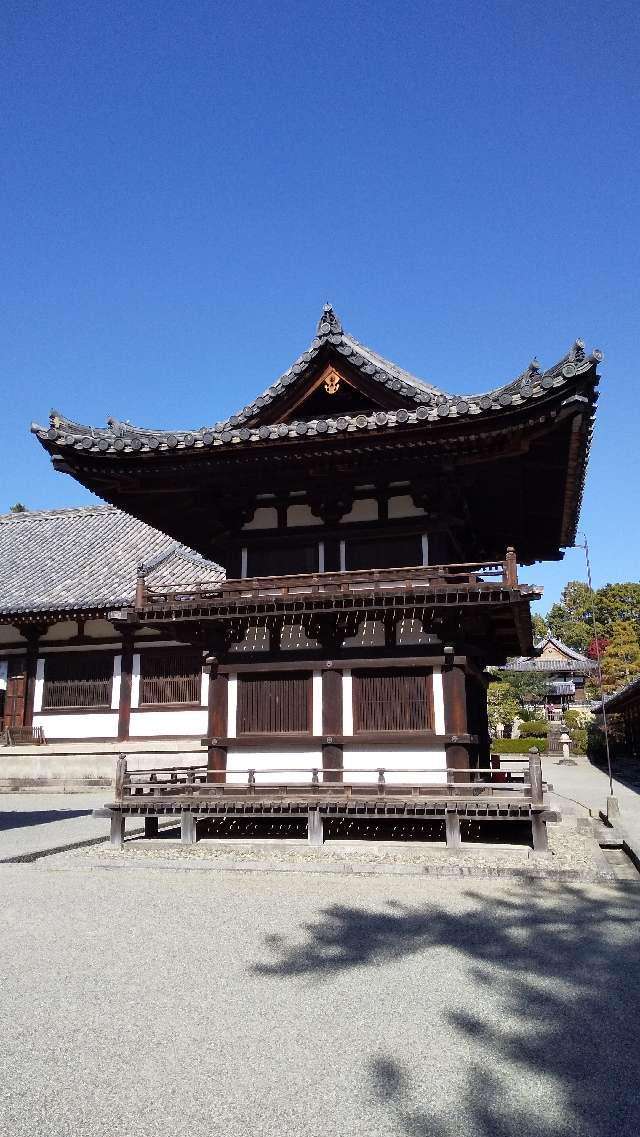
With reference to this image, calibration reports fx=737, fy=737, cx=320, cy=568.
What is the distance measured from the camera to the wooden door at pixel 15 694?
2788cm

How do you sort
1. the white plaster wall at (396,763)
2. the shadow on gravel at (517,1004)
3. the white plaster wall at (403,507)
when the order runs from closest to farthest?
the shadow on gravel at (517,1004) → the white plaster wall at (396,763) → the white plaster wall at (403,507)

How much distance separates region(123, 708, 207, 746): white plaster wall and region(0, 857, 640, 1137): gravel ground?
1630 cm

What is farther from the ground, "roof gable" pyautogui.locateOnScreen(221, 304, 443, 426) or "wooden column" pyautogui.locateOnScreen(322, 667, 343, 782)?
"roof gable" pyautogui.locateOnScreen(221, 304, 443, 426)

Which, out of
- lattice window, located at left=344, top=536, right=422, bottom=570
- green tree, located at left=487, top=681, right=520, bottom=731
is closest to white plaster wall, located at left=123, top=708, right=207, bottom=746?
lattice window, located at left=344, top=536, right=422, bottom=570

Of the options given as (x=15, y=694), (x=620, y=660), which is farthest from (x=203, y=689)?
(x=620, y=660)

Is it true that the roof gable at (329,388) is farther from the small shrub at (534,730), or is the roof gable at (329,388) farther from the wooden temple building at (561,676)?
the wooden temple building at (561,676)

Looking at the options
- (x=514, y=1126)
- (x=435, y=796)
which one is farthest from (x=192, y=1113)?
(x=435, y=796)

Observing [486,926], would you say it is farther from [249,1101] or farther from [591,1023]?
[249,1101]

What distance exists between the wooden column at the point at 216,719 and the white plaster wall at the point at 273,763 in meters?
0.19

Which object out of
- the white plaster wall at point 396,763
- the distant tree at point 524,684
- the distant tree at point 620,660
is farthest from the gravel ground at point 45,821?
the distant tree at point 524,684

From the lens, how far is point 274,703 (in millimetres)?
14398

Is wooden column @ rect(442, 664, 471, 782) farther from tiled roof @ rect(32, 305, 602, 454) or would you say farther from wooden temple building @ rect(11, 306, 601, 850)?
tiled roof @ rect(32, 305, 602, 454)

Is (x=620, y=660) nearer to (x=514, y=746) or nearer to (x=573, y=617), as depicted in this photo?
(x=514, y=746)

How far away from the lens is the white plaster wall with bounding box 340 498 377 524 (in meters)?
14.8
